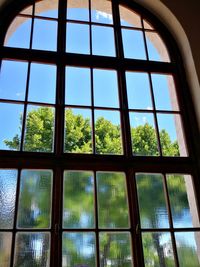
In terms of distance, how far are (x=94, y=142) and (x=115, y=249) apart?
0.82m

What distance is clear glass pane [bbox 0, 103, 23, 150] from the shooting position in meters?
2.34

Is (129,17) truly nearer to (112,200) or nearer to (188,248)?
(112,200)

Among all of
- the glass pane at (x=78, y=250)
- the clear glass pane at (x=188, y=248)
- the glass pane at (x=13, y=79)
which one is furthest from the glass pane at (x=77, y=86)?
the clear glass pane at (x=188, y=248)

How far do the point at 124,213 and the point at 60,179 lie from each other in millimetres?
531

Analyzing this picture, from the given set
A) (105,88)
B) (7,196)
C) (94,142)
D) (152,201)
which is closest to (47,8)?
(105,88)

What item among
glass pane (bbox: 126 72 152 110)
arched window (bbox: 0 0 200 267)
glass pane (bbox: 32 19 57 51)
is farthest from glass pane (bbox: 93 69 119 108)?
glass pane (bbox: 32 19 57 51)

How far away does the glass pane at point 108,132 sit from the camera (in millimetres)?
2508

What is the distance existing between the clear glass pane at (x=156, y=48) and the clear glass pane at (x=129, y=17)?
0.50 ft

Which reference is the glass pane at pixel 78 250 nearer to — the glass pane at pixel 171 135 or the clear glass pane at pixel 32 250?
the clear glass pane at pixel 32 250

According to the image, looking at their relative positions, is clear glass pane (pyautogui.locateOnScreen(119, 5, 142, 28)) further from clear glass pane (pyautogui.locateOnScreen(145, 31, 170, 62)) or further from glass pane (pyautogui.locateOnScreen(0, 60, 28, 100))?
glass pane (pyautogui.locateOnScreen(0, 60, 28, 100))

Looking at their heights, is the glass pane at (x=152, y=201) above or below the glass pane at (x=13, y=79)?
below

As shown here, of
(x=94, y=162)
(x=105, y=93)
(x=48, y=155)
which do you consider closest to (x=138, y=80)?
(x=105, y=93)

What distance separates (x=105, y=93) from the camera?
2.72 m

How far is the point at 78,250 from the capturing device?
2105 millimetres
